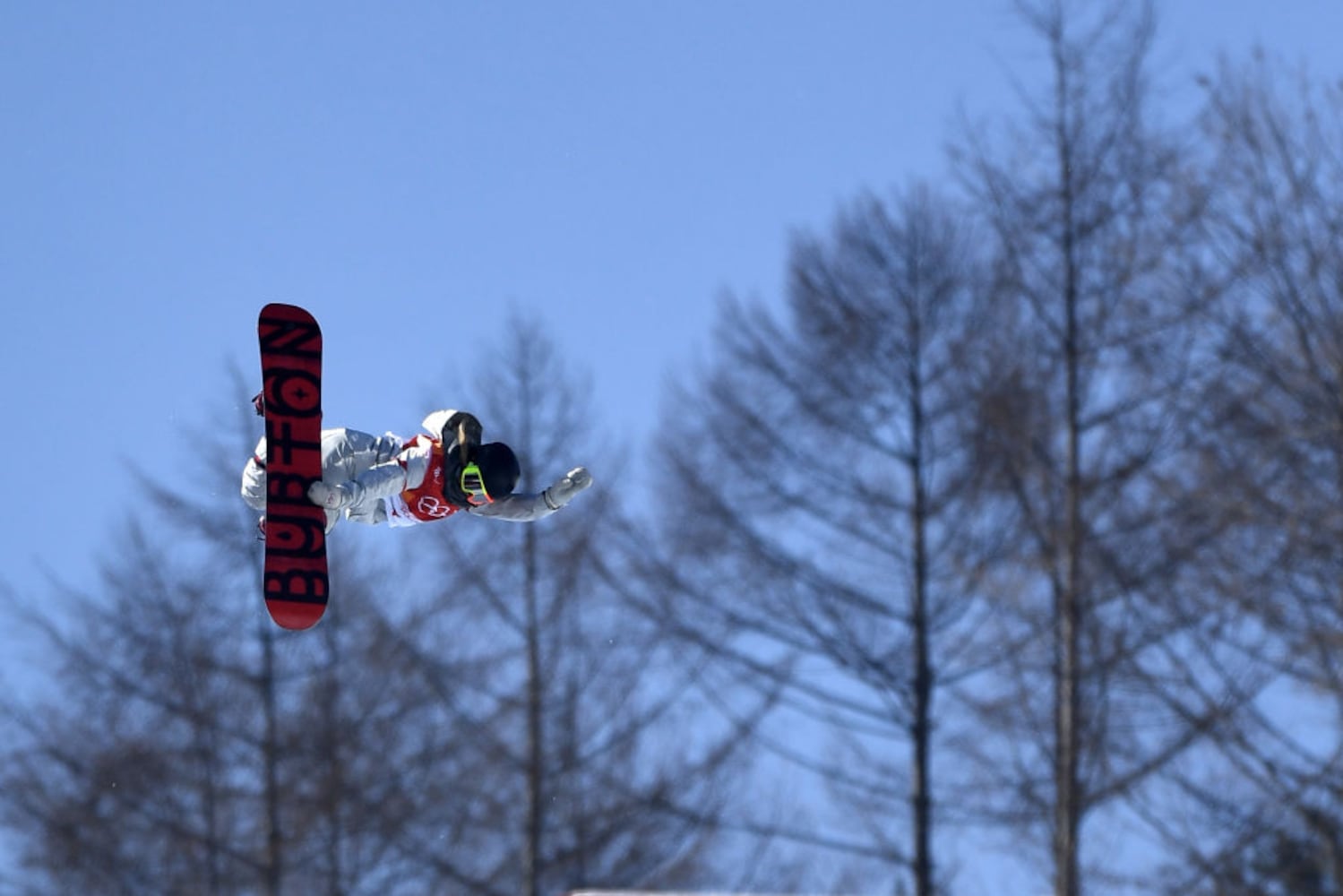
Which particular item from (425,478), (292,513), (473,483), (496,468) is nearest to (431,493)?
(425,478)

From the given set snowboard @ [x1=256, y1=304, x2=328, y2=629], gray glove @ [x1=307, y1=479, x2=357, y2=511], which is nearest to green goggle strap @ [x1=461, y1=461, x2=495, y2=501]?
gray glove @ [x1=307, y1=479, x2=357, y2=511]

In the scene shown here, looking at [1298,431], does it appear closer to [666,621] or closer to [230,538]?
[666,621]

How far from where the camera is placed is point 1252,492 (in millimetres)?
15859

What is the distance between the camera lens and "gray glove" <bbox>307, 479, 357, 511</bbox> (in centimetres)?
934

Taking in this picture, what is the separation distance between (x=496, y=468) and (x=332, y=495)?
78 centimetres

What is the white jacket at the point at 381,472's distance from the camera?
9.43 metres

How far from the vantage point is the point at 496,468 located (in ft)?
30.3

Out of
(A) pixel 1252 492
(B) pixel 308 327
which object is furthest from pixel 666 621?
(B) pixel 308 327

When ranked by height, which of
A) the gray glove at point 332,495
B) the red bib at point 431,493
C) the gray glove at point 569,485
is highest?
the red bib at point 431,493

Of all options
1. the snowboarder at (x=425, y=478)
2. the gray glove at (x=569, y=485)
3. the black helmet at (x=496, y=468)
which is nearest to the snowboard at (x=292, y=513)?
the snowboarder at (x=425, y=478)

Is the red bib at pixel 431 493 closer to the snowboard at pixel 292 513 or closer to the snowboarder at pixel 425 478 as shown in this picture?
the snowboarder at pixel 425 478

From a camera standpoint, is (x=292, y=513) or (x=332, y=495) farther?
(x=292, y=513)

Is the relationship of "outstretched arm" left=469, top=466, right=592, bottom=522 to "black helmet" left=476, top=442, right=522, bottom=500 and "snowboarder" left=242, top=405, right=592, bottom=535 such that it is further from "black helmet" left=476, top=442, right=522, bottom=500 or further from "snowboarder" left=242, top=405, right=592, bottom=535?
"black helmet" left=476, top=442, right=522, bottom=500

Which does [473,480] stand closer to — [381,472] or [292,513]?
[381,472]
